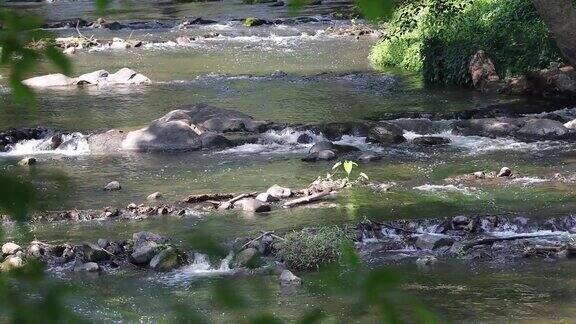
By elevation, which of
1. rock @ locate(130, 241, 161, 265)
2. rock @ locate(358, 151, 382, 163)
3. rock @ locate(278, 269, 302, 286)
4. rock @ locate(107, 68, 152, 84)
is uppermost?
rock @ locate(278, 269, 302, 286)

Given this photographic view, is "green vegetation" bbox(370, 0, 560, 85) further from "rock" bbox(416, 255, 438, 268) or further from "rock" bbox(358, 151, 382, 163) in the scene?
"rock" bbox(416, 255, 438, 268)

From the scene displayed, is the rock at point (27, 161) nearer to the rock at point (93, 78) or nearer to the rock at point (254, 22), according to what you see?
the rock at point (93, 78)

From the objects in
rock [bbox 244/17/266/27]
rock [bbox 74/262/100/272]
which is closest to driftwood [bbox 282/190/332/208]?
rock [bbox 74/262/100/272]

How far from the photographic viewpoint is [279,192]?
13.8 metres

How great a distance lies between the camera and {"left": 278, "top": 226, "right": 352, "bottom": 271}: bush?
1057 centimetres

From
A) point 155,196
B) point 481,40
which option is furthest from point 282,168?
point 481,40

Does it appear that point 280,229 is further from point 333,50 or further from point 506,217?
point 333,50

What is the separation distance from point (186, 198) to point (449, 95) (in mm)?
9036

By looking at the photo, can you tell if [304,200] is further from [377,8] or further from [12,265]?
[377,8]

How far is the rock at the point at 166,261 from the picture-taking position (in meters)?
11.0

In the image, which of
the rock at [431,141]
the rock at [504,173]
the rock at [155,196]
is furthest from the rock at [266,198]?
the rock at [431,141]

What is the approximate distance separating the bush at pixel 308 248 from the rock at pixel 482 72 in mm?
11000

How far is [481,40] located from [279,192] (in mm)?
10458

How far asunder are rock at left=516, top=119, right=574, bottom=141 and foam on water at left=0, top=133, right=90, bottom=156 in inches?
303
